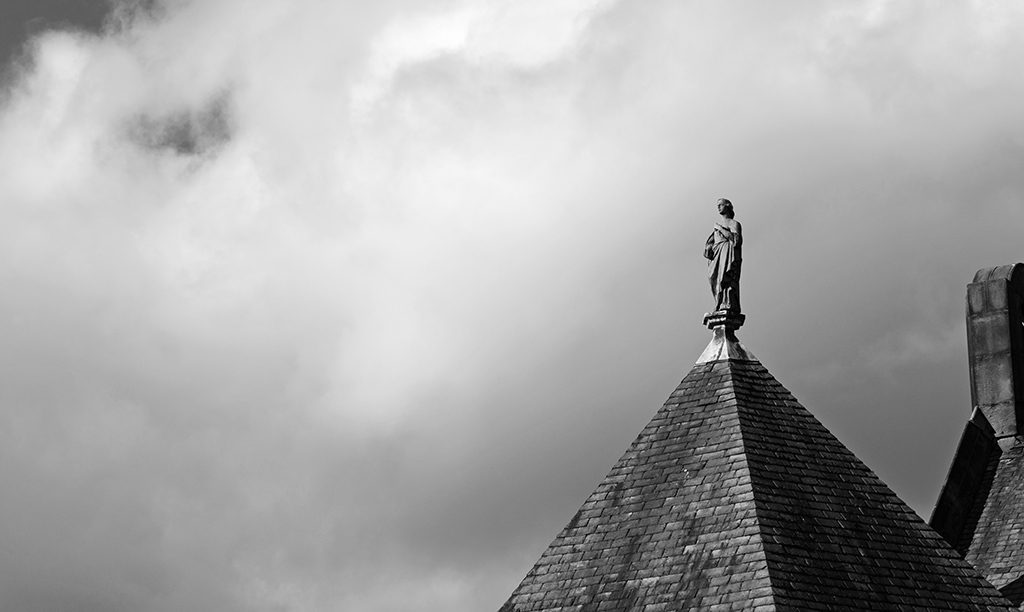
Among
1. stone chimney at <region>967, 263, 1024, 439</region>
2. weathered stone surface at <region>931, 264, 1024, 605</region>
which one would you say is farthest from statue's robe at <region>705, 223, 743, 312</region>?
stone chimney at <region>967, 263, 1024, 439</region>

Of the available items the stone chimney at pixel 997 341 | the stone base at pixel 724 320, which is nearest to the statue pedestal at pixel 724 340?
the stone base at pixel 724 320

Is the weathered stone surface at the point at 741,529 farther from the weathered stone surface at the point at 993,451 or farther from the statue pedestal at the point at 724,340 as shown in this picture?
the weathered stone surface at the point at 993,451

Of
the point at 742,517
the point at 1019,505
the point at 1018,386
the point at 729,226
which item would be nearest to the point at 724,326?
the point at 729,226

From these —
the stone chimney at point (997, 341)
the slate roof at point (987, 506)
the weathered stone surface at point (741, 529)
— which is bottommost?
the weathered stone surface at point (741, 529)

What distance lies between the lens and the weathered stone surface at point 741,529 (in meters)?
23.0

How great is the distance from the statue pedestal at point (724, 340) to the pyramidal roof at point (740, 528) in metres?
0.03

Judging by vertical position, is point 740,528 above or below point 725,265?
below

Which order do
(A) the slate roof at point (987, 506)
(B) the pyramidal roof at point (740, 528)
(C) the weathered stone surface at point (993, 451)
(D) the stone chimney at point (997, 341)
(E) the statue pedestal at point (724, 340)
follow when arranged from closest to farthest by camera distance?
(B) the pyramidal roof at point (740, 528) → (E) the statue pedestal at point (724, 340) → (A) the slate roof at point (987, 506) → (C) the weathered stone surface at point (993, 451) → (D) the stone chimney at point (997, 341)

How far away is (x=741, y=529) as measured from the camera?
2333 centimetres

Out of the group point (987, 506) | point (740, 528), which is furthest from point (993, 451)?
point (740, 528)

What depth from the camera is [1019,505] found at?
1276 inches

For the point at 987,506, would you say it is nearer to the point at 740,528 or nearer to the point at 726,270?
the point at 726,270

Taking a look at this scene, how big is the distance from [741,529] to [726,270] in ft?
13.4

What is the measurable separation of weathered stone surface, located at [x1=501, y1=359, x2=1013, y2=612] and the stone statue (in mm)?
796
